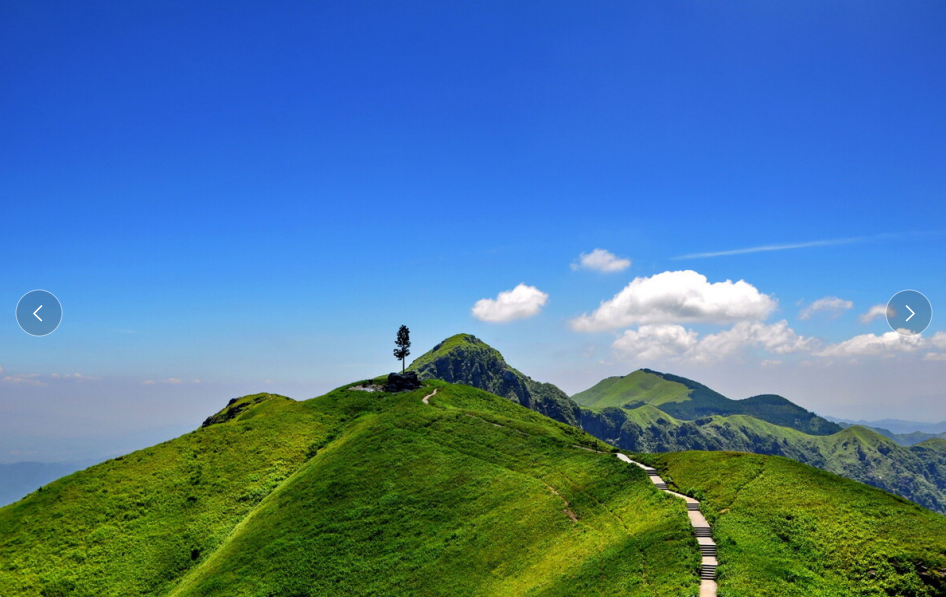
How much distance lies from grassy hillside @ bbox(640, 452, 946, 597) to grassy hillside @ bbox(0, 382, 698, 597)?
432 centimetres

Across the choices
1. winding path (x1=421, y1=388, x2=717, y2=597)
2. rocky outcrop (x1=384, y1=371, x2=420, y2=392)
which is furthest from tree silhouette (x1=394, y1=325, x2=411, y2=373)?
winding path (x1=421, y1=388, x2=717, y2=597)

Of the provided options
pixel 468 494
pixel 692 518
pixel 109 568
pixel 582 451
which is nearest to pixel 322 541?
pixel 468 494

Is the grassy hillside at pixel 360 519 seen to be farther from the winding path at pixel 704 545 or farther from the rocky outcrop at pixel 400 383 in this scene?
the rocky outcrop at pixel 400 383

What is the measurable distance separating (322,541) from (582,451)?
37.9 m

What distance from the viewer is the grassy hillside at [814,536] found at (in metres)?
36.9

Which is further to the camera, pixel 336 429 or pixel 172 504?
pixel 336 429

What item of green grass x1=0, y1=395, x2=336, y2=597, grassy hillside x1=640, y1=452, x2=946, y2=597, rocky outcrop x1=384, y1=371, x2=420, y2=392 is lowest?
grassy hillside x1=640, y1=452, x2=946, y2=597

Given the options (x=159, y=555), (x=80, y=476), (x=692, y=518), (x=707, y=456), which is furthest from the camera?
(x=80, y=476)

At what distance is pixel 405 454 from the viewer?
3081 inches

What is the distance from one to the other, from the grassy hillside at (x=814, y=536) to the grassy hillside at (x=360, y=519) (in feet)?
14.2

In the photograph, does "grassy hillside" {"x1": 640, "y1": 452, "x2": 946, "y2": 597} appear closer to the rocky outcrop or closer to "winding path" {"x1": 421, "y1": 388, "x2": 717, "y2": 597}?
"winding path" {"x1": 421, "y1": 388, "x2": 717, "y2": 597}

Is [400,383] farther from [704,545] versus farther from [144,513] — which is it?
[704,545]

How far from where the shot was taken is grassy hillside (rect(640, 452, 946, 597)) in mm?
36906

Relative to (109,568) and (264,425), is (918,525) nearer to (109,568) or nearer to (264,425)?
(109,568)
